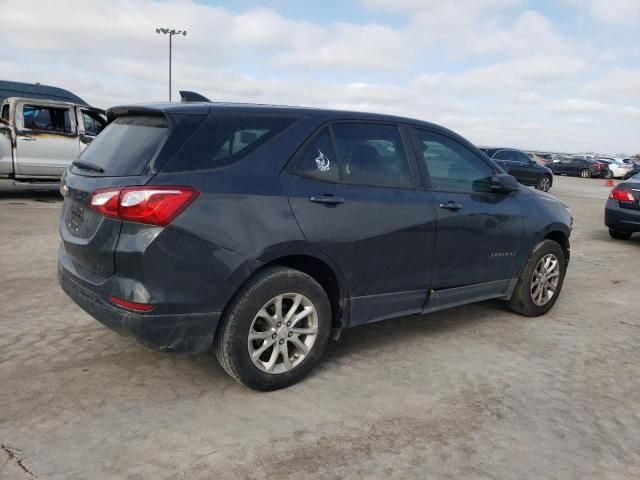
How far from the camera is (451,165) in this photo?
426 centimetres

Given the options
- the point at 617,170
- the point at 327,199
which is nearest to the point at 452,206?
the point at 327,199

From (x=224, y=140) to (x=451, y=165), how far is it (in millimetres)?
1883

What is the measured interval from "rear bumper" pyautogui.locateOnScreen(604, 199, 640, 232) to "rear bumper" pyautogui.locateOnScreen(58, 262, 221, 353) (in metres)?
8.47

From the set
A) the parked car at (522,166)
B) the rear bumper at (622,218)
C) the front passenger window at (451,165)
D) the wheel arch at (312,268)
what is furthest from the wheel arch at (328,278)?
the parked car at (522,166)

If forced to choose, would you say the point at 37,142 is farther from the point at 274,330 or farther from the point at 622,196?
the point at 622,196

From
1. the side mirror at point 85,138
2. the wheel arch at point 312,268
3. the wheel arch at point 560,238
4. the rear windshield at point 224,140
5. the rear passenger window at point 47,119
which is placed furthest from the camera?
the side mirror at point 85,138

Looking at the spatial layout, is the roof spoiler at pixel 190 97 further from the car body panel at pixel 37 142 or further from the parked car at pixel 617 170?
the parked car at pixel 617 170

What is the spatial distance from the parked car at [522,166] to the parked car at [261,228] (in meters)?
18.5

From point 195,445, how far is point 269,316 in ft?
2.65

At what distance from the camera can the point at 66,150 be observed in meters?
11.5

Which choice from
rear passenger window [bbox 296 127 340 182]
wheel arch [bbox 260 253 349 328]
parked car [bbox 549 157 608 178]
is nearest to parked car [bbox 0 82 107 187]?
rear passenger window [bbox 296 127 340 182]

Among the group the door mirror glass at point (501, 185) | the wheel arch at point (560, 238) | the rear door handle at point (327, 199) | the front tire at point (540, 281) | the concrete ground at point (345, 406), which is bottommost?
the concrete ground at point (345, 406)

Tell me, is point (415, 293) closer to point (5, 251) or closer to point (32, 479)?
point (32, 479)

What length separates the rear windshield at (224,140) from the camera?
300 cm
